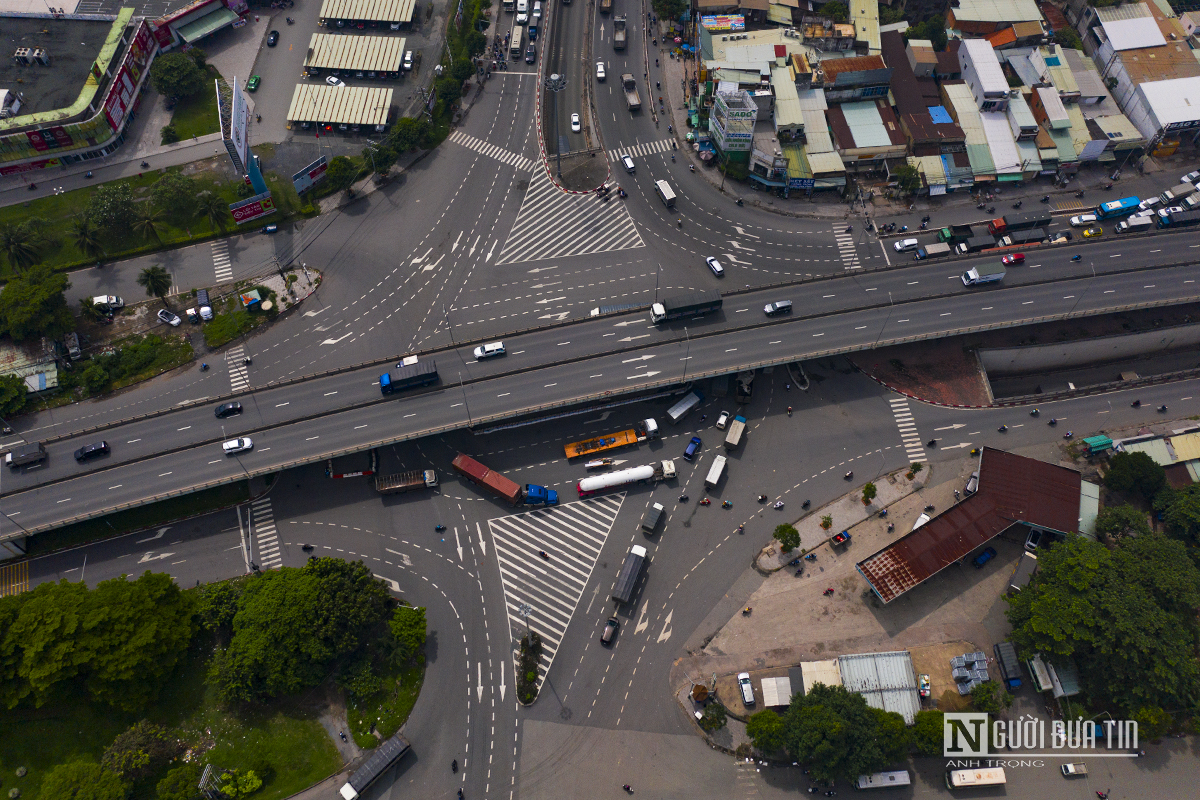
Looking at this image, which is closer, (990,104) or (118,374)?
(118,374)

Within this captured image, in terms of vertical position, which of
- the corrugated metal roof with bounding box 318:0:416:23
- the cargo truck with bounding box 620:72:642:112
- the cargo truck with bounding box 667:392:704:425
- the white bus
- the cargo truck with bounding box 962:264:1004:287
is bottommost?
the white bus

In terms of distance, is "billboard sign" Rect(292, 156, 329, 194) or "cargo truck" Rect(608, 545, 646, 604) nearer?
"cargo truck" Rect(608, 545, 646, 604)

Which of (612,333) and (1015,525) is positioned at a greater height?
(612,333)

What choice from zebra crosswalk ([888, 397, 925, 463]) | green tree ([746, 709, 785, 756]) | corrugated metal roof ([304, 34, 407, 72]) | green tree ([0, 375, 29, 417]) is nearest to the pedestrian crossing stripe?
corrugated metal roof ([304, 34, 407, 72])

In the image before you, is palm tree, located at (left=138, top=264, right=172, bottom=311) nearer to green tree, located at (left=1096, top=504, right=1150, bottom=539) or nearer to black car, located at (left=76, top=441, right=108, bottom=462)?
black car, located at (left=76, top=441, right=108, bottom=462)

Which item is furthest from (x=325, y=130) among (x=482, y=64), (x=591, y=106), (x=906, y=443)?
(x=906, y=443)

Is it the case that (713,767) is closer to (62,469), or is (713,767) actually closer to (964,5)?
(62,469)
